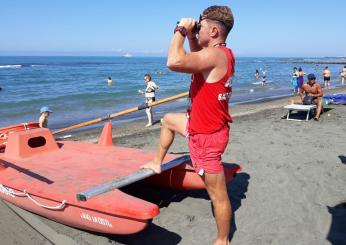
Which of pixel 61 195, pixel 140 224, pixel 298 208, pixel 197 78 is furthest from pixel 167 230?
pixel 197 78

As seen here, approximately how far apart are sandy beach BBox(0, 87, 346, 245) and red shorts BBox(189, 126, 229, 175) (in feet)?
3.72

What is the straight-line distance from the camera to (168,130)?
3.96 metres

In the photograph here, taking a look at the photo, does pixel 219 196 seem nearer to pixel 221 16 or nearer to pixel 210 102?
pixel 210 102

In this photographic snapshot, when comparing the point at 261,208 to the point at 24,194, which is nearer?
the point at 24,194

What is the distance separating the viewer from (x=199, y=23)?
331 cm

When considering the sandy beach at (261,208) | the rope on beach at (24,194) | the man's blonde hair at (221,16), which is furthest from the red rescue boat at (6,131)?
the man's blonde hair at (221,16)

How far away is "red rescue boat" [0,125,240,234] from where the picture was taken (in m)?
3.80

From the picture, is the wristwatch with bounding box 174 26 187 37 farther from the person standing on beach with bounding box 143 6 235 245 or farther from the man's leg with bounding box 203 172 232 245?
the man's leg with bounding box 203 172 232 245

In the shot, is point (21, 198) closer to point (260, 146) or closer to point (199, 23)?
point (199, 23)

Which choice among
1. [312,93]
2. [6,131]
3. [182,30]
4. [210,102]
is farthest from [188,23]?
[312,93]

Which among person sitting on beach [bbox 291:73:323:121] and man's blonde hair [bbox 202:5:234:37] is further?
person sitting on beach [bbox 291:73:323:121]

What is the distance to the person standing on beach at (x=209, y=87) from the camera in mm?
3098

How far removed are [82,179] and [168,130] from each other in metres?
1.41

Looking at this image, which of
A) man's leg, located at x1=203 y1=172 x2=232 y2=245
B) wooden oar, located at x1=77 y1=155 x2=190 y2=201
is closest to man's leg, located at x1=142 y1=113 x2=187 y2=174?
wooden oar, located at x1=77 y1=155 x2=190 y2=201
